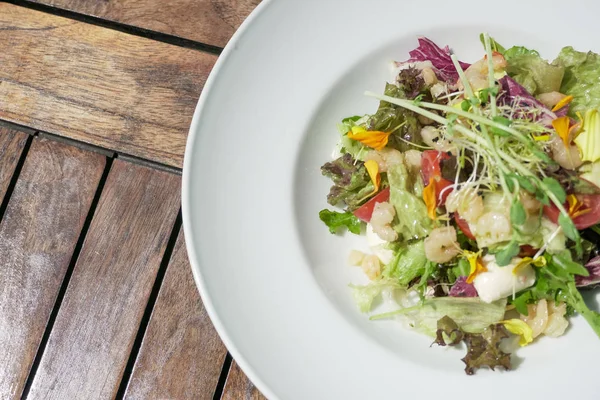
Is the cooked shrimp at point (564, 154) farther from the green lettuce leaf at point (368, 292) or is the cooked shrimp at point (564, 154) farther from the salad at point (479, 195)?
the green lettuce leaf at point (368, 292)

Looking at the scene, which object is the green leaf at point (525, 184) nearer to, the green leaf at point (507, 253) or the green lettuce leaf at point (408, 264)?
the green leaf at point (507, 253)

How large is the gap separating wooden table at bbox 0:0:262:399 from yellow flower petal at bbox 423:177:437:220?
79 cm

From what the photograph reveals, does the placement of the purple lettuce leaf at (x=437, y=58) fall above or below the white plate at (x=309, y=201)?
above

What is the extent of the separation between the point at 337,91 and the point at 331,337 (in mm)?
762

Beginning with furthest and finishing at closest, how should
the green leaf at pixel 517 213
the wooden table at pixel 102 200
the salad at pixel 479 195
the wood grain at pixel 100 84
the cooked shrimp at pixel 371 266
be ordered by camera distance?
the wood grain at pixel 100 84 → the wooden table at pixel 102 200 → the cooked shrimp at pixel 371 266 → the salad at pixel 479 195 → the green leaf at pixel 517 213

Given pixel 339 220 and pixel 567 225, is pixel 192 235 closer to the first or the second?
pixel 339 220

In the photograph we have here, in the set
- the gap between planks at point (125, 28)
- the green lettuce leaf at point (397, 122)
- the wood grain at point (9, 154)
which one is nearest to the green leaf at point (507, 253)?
the green lettuce leaf at point (397, 122)

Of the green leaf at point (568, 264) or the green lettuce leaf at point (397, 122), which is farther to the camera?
the green lettuce leaf at point (397, 122)

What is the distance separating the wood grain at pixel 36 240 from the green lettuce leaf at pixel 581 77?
157 centimetres

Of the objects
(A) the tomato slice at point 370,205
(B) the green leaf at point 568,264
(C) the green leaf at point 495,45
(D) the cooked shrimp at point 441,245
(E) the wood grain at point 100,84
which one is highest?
(C) the green leaf at point 495,45

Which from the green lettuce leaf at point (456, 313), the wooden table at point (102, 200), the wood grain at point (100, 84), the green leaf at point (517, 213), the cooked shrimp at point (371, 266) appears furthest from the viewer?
the wood grain at point (100, 84)

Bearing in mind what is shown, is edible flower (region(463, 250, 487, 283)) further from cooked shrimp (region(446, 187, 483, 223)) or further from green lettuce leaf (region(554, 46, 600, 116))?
green lettuce leaf (region(554, 46, 600, 116))

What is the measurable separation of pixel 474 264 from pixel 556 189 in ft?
0.96

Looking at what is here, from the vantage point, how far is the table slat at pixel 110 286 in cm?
189
